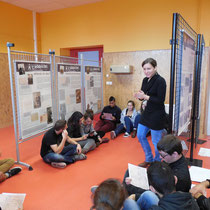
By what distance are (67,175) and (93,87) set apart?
2759mm

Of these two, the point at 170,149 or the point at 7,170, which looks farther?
the point at 7,170

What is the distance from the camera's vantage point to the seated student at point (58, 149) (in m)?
2.98

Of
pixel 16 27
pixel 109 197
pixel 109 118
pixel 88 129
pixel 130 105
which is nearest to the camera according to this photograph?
pixel 109 197

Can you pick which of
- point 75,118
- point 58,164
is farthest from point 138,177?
point 75,118

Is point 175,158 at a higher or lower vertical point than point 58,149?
higher

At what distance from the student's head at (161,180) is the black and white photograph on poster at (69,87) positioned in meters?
2.85

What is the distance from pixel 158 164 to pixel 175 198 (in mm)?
271

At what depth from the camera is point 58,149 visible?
3.03 m

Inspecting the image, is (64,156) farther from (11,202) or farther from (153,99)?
→ (153,99)

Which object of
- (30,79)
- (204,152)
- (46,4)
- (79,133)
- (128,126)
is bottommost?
(204,152)

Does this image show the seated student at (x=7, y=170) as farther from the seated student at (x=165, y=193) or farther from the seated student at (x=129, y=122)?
the seated student at (x=129, y=122)

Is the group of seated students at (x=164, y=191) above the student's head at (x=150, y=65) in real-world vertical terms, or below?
below

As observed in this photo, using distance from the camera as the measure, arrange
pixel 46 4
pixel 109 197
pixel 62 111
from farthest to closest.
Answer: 1. pixel 46 4
2. pixel 62 111
3. pixel 109 197

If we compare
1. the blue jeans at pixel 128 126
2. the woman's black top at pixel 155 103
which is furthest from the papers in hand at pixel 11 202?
the blue jeans at pixel 128 126
